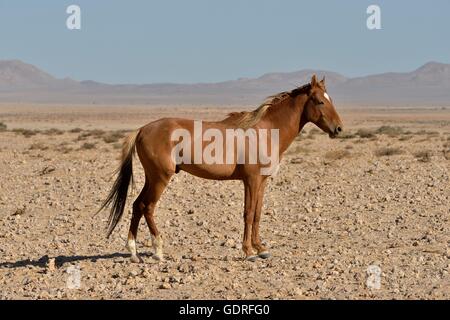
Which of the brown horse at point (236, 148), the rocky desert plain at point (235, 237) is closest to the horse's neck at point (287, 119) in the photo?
the brown horse at point (236, 148)

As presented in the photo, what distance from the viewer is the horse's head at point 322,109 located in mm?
9539

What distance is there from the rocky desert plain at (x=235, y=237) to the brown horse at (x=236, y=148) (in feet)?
1.65

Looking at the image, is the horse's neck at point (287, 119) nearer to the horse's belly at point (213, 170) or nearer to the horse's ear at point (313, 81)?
the horse's ear at point (313, 81)

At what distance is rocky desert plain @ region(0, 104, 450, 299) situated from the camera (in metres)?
8.15

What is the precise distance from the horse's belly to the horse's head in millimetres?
1159

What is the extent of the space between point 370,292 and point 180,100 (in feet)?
564

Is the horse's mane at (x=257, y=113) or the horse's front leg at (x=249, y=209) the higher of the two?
the horse's mane at (x=257, y=113)

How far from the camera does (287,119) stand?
383 inches

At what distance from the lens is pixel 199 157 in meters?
9.39

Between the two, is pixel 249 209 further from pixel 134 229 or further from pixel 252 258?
pixel 134 229

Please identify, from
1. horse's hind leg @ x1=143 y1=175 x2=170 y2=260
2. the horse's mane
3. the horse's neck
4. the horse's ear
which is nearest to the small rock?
horse's hind leg @ x1=143 y1=175 x2=170 y2=260

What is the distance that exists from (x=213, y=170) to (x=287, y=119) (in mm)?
1103
